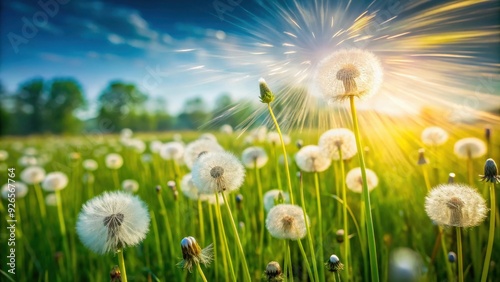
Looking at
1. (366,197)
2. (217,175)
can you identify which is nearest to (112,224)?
(217,175)

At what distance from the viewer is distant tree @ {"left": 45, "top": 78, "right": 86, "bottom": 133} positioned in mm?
31891

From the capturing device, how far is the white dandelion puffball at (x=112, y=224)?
1.16m

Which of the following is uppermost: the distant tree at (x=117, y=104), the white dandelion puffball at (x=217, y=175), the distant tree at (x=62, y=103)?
→ the distant tree at (x=62, y=103)

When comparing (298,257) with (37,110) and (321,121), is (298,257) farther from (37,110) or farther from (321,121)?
(37,110)

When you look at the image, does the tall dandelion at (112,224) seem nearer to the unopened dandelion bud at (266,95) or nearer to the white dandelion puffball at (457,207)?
the unopened dandelion bud at (266,95)

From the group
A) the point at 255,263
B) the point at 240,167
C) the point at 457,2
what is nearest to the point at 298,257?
the point at 255,263

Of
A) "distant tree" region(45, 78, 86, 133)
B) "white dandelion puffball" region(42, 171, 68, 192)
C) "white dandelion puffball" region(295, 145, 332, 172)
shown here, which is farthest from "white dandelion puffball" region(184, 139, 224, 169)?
"distant tree" region(45, 78, 86, 133)

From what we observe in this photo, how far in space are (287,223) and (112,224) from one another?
62 centimetres

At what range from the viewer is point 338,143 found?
1.69 meters

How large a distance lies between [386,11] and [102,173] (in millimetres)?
4488

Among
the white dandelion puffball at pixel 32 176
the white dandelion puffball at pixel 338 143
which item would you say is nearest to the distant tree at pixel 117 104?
the white dandelion puffball at pixel 32 176

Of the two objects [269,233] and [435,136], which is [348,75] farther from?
[435,136]

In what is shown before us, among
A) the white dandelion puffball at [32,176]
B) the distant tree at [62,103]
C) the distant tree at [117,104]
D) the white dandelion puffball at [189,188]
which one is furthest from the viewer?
the distant tree at [62,103]

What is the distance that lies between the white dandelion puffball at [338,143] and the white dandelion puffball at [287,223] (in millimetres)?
481
